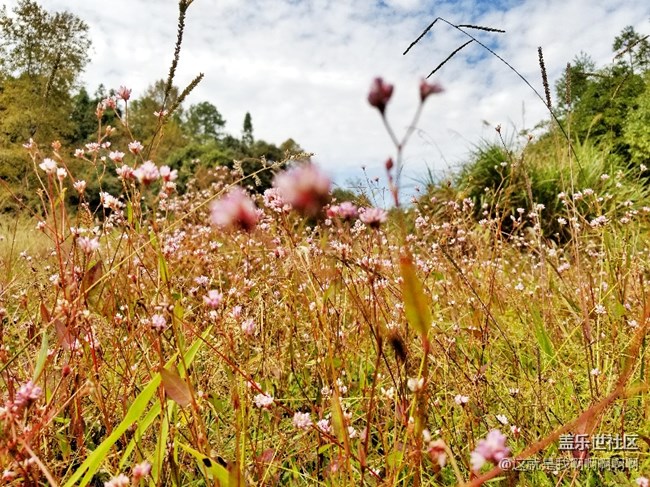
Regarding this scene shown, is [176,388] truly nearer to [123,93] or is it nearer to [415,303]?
[415,303]

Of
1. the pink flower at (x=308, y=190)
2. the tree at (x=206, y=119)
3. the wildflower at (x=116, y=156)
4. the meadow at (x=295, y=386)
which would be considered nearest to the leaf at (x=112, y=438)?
the meadow at (x=295, y=386)

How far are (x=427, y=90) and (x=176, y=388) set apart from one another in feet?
1.96

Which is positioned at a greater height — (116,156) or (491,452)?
(116,156)

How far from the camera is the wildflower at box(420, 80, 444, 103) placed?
529mm

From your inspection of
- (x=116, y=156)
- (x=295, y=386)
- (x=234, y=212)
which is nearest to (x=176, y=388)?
(x=234, y=212)

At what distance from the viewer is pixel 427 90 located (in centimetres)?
53

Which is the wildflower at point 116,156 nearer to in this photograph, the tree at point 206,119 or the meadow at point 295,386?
the meadow at point 295,386

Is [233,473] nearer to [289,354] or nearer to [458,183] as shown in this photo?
[289,354]

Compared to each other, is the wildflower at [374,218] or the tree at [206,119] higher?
the tree at [206,119]

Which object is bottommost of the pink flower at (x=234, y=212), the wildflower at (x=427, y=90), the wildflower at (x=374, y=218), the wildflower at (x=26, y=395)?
the wildflower at (x=26, y=395)

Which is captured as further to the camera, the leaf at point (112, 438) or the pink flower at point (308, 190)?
the leaf at point (112, 438)

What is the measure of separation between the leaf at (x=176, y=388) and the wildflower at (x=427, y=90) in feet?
1.85

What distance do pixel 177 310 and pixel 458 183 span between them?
20.2 ft

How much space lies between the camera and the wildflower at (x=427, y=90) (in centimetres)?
53
